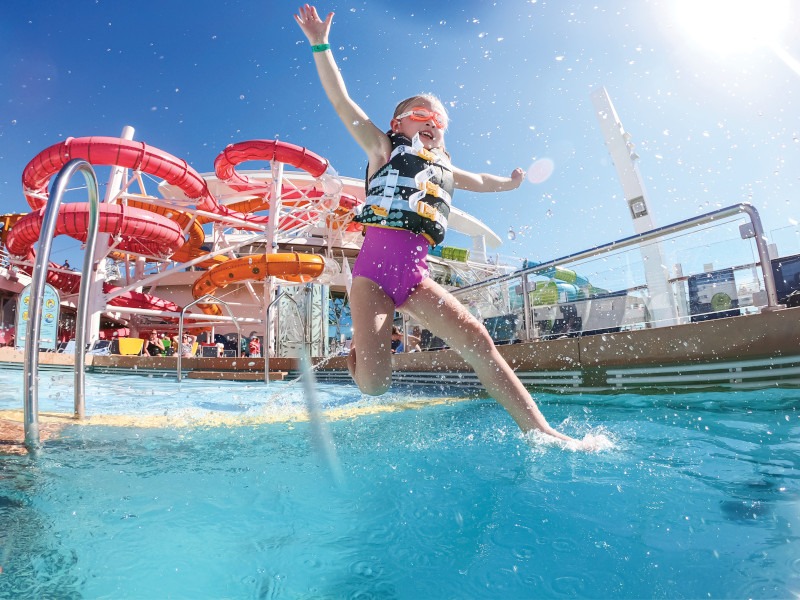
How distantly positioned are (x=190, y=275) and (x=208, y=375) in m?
18.3

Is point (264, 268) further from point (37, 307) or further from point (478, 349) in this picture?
point (478, 349)

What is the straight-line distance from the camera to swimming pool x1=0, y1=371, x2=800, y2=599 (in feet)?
3.21

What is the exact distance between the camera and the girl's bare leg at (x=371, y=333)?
7.50ft

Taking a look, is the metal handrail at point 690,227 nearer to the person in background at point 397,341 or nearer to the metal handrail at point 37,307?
the person in background at point 397,341

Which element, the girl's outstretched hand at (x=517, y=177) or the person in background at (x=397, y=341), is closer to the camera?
the girl's outstretched hand at (x=517, y=177)

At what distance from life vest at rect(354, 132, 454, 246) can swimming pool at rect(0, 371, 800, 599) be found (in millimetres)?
1139

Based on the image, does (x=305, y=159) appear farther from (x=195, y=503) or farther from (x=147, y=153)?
(x=195, y=503)

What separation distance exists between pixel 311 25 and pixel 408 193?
996 millimetres

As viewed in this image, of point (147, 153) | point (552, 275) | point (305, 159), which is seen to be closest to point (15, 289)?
point (147, 153)

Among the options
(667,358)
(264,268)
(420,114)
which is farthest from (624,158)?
(264,268)

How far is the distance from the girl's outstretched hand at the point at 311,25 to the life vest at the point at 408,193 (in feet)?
1.92

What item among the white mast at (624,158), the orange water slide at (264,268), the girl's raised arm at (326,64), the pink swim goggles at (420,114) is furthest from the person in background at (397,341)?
the girl's raised arm at (326,64)

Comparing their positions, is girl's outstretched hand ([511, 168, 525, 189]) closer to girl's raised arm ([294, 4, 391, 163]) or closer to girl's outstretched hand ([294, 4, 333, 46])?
girl's raised arm ([294, 4, 391, 163])

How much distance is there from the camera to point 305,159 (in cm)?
1524
